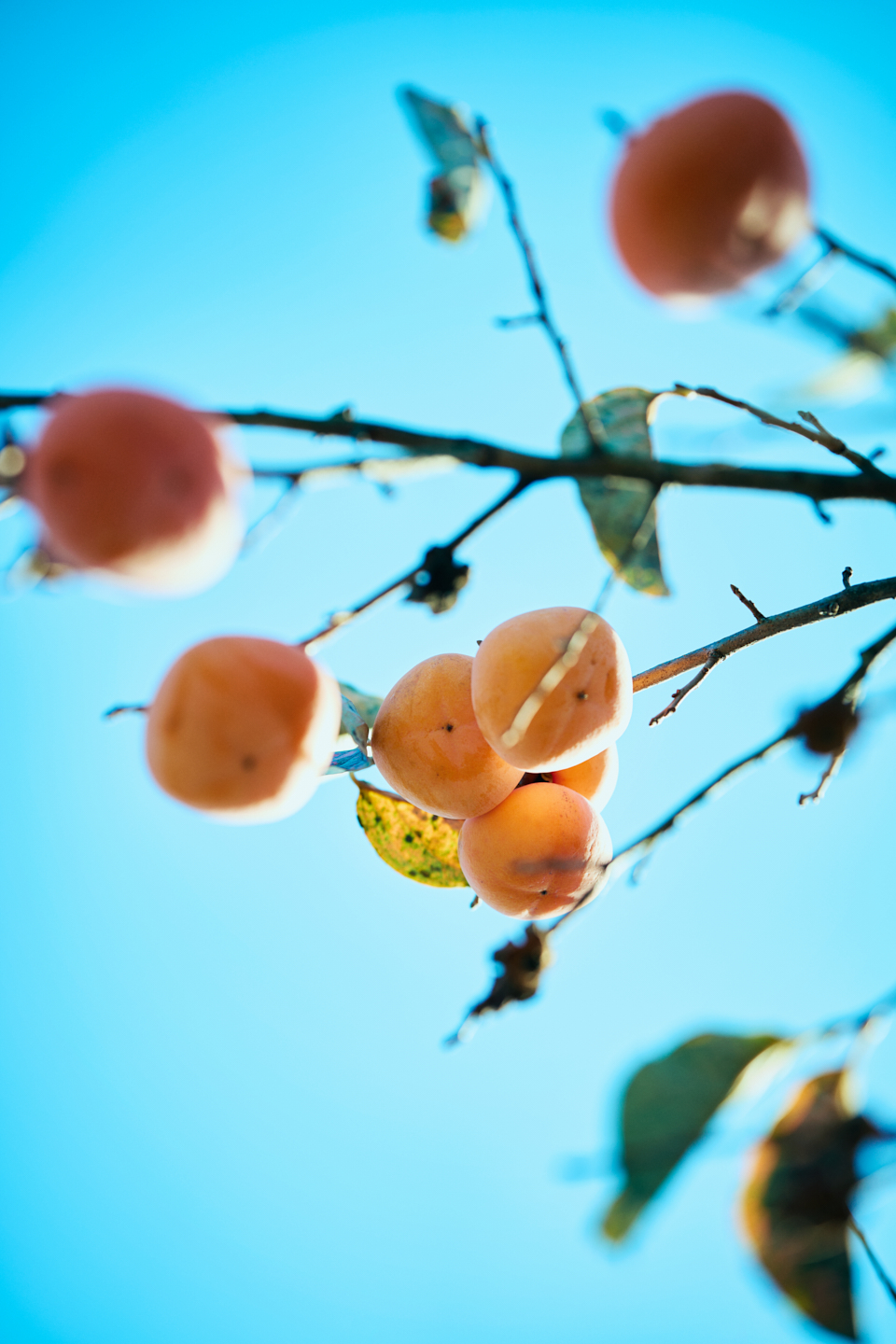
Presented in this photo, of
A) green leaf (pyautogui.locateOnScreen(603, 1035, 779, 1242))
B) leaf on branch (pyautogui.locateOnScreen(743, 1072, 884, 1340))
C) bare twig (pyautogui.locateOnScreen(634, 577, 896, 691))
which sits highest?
bare twig (pyautogui.locateOnScreen(634, 577, 896, 691))

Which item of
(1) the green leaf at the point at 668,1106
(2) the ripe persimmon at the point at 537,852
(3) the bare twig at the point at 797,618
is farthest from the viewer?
(2) the ripe persimmon at the point at 537,852

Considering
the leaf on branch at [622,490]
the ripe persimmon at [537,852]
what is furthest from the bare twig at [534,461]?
the ripe persimmon at [537,852]

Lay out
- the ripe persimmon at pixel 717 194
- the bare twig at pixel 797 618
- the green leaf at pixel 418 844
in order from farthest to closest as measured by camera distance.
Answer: the green leaf at pixel 418 844
the bare twig at pixel 797 618
the ripe persimmon at pixel 717 194

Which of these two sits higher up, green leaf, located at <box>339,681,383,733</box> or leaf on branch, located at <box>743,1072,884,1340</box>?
green leaf, located at <box>339,681,383,733</box>

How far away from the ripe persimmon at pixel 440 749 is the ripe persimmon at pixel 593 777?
0.09m

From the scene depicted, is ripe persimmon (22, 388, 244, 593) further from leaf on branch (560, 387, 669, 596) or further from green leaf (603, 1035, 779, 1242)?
green leaf (603, 1035, 779, 1242)

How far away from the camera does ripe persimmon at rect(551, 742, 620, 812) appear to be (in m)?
1.55

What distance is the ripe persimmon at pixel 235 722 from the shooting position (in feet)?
3.48

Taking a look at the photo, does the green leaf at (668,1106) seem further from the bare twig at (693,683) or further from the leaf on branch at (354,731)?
the leaf on branch at (354,731)

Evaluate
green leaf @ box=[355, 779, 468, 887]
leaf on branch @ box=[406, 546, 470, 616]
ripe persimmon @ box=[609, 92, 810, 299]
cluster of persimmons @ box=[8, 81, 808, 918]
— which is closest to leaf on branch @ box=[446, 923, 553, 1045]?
cluster of persimmons @ box=[8, 81, 808, 918]

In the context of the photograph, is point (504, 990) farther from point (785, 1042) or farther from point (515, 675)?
point (515, 675)

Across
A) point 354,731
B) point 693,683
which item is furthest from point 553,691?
point 354,731

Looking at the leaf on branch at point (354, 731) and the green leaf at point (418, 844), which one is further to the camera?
the green leaf at point (418, 844)

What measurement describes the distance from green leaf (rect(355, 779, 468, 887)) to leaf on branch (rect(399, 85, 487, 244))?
3.50 feet
